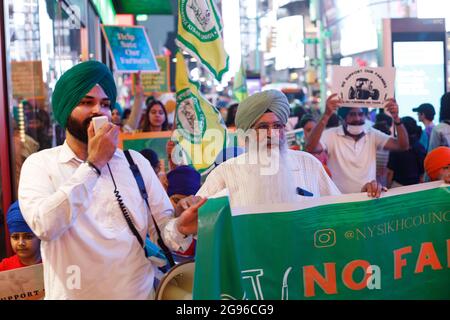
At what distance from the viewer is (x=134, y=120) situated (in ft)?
35.9

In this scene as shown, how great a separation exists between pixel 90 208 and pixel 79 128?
376mm

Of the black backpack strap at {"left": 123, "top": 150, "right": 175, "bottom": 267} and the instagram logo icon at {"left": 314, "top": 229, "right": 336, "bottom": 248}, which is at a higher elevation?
the black backpack strap at {"left": 123, "top": 150, "right": 175, "bottom": 267}

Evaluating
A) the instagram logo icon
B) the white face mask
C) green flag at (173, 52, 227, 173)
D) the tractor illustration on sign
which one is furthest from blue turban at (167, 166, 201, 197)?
the white face mask

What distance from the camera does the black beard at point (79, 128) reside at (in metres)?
3.32

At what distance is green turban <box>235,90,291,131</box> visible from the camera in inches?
170

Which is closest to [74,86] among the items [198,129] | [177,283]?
[177,283]

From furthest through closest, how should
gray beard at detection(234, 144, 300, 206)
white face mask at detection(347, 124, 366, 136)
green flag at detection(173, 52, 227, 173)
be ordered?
white face mask at detection(347, 124, 366, 136), green flag at detection(173, 52, 227, 173), gray beard at detection(234, 144, 300, 206)

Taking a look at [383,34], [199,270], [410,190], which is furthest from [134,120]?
[199,270]

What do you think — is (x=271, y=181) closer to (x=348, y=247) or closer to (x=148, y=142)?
(x=348, y=247)

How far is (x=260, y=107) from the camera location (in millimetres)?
4316

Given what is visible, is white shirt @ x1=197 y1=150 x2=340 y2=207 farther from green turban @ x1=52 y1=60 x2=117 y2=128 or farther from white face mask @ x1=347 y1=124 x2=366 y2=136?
white face mask @ x1=347 y1=124 x2=366 y2=136

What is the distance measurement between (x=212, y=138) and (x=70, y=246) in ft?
11.4

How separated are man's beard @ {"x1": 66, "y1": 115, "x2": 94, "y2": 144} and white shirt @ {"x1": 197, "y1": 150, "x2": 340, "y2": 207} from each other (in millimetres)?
1080

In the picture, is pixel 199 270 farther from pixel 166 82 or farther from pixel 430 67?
pixel 166 82
